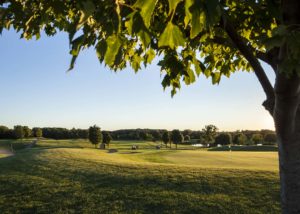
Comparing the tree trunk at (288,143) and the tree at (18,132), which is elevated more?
the tree at (18,132)

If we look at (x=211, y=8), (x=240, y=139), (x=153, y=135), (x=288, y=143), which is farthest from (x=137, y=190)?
(x=153, y=135)

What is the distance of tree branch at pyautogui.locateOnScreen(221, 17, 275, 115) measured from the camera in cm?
491

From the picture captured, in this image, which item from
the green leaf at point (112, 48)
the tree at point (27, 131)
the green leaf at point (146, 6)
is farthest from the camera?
the tree at point (27, 131)

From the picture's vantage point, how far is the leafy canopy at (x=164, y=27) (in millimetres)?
2160

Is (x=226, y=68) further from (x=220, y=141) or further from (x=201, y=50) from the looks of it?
(x=220, y=141)

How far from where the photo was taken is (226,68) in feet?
22.6

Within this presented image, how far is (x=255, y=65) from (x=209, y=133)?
102923 millimetres

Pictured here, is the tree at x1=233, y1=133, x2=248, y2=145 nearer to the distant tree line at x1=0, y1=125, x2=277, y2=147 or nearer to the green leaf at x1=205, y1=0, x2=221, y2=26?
the distant tree line at x1=0, y1=125, x2=277, y2=147

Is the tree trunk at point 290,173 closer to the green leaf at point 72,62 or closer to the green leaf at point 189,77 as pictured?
the green leaf at point 189,77

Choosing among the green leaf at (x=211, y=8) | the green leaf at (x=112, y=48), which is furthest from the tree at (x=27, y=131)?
the green leaf at (x=211, y=8)

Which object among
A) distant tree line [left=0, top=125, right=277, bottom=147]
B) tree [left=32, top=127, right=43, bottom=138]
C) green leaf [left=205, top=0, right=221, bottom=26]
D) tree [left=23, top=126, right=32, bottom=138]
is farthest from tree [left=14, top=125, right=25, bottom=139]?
green leaf [left=205, top=0, right=221, bottom=26]

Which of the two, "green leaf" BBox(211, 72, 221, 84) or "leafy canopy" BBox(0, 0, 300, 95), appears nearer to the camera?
"leafy canopy" BBox(0, 0, 300, 95)

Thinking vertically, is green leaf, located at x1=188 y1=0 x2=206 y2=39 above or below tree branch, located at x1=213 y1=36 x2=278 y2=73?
below

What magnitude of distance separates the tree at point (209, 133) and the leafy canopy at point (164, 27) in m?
100
